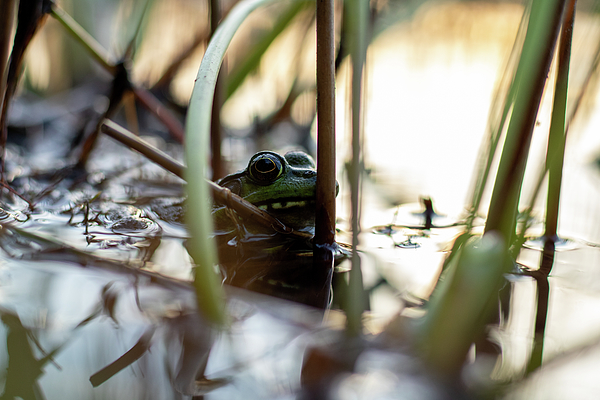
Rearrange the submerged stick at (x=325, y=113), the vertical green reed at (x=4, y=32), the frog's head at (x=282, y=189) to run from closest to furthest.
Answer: the submerged stick at (x=325, y=113) < the vertical green reed at (x=4, y=32) < the frog's head at (x=282, y=189)

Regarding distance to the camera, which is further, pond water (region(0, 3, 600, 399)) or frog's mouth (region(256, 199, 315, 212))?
frog's mouth (region(256, 199, 315, 212))

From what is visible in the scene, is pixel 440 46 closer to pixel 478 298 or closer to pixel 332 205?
pixel 332 205

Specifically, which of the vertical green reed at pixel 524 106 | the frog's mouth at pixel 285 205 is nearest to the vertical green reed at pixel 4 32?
the frog's mouth at pixel 285 205

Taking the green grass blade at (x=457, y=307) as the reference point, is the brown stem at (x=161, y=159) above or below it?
above

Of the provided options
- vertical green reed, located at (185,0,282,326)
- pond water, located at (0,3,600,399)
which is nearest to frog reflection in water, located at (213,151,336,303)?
pond water, located at (0,3,600,399)

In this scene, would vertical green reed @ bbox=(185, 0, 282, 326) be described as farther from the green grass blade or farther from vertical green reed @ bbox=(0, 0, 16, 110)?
vertical green reed @ bbox=(0, 0, 16, 110)

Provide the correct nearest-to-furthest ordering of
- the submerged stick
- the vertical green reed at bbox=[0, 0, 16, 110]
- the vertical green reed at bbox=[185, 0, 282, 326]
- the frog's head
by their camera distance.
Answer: the vertical green reed at bbox=[185, 0, 282, 326]
the submerged stick
the vertical green reed at bbox=[0, 0, 16, 110]
the frog's head

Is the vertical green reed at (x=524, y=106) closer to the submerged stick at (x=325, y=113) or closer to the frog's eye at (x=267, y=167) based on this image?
the submerged stick at (x=325, y=113)

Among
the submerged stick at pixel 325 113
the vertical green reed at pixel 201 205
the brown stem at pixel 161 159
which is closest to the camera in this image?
the vertical green reed at pixel 201 205
